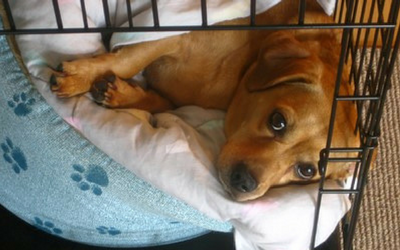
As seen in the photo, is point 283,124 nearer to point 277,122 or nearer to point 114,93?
point 277,122

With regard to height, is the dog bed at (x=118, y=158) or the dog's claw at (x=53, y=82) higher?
the dog's claw at (x=53, y=82)

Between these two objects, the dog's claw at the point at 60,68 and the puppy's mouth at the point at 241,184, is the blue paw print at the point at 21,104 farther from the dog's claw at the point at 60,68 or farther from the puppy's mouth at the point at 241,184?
the puppy's mouth at the point at 241,184

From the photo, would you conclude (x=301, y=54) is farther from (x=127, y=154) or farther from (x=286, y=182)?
(x=127, y=154)

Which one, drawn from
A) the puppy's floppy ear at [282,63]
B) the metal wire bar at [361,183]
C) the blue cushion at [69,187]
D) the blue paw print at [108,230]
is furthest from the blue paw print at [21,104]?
the metal wire bar at [361,183]

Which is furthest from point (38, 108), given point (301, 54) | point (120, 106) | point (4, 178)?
point (301, 54)

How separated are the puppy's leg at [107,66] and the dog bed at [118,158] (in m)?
0.03

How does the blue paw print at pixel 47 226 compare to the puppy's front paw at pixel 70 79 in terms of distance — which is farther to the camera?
the blue paw print at pixel 47 226

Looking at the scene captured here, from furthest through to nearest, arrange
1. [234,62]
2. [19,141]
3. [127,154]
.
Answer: [234,62] < [19,141] < [127,154]

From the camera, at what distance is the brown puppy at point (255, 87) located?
1.34 m

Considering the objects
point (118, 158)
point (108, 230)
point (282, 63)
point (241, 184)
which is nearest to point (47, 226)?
point (108, 230)

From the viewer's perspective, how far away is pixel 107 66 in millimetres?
1423

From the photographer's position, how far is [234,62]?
1.53 metres

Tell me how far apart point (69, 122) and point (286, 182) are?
0.51m

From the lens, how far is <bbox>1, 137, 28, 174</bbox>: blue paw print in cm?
146
